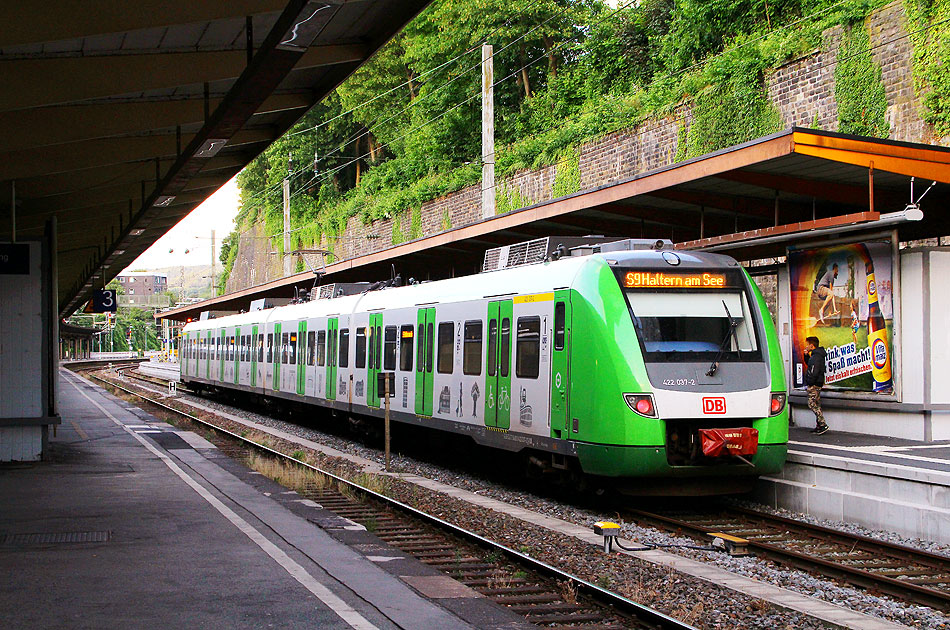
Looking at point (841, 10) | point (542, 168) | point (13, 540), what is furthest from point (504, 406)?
point (542, 168)

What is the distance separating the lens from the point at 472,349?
1489 cm

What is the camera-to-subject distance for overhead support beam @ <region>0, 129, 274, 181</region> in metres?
13.4

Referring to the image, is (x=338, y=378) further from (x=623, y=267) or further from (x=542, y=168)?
(x=542, y=168)

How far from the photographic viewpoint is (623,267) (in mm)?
11859

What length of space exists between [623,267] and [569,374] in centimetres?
140

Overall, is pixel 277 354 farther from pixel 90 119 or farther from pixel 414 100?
pixel 414 100

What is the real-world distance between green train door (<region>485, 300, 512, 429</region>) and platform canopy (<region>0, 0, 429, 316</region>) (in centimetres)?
382

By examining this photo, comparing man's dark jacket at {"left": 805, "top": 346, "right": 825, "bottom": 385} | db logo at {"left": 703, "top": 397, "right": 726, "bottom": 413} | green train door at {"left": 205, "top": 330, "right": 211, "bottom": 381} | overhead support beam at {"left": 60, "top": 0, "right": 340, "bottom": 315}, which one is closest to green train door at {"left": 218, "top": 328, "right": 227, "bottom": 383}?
green train door at {"left": 205, "top": 330, "right": 211, "bottom": 381}

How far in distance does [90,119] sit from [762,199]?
10011 mm

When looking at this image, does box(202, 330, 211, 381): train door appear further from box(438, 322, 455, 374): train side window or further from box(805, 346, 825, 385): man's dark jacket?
box(805, 346, 825, 385): man's dark jacket

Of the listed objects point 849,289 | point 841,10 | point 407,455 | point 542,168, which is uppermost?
point 841,10

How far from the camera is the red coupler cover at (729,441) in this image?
441 inches

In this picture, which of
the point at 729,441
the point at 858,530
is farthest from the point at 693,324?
the point at 858,530

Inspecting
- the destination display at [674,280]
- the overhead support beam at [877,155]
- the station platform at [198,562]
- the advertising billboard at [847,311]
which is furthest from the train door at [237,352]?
the overhead support beam at [877,155]
